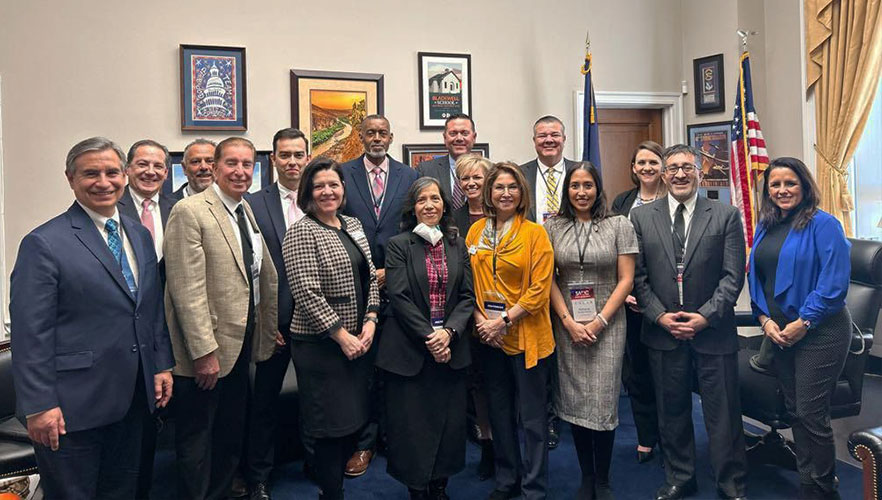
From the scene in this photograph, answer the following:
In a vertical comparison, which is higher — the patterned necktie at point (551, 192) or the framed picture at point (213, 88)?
the framed picture at point (213, 88)

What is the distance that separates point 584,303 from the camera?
269 centimetres

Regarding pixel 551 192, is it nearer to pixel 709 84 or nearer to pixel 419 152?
pixel 419 152

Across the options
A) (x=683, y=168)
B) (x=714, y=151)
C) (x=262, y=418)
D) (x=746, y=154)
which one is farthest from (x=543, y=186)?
(x=714, y=151)

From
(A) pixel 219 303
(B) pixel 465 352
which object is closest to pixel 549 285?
(B) pixel 465 352

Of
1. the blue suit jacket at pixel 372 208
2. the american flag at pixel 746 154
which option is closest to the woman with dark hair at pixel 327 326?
the blue suit jacket at pixel 372 208

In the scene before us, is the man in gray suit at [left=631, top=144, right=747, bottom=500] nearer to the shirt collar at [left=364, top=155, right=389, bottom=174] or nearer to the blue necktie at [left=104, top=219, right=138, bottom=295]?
the shirt collar at [left=364, top=155, right=389, bottom=174]

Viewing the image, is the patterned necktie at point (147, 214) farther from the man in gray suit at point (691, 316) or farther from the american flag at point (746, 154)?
the american flag at point (746, 154)

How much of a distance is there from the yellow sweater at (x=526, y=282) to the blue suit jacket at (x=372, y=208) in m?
0.65

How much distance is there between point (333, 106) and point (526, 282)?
2547mm

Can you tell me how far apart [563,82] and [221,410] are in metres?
3.81

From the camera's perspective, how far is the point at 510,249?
2641 mm

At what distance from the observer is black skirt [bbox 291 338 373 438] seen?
2.46 metres

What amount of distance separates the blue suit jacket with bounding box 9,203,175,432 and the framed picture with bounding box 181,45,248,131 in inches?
96.8

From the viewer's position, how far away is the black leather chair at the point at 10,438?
255 cm
